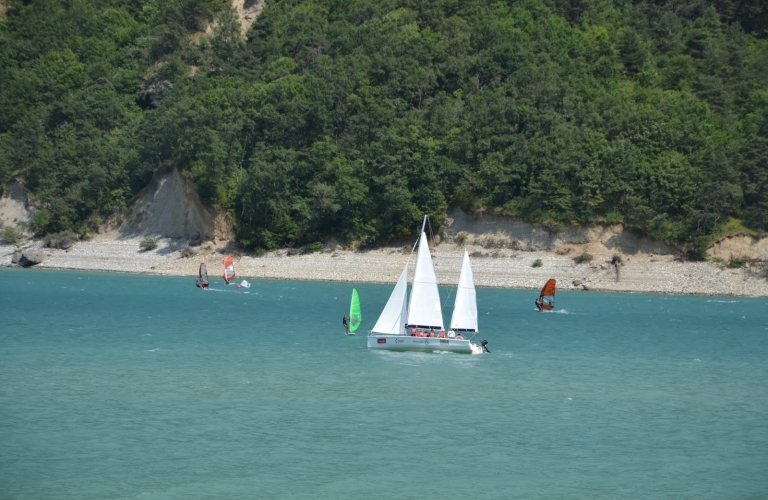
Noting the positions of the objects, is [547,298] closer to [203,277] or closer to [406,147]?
[406,147]

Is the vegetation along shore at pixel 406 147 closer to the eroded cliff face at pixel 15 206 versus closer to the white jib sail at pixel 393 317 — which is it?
the eroded cliff face at pixel 15 206

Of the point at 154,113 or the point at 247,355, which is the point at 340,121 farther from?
the point at 247,355

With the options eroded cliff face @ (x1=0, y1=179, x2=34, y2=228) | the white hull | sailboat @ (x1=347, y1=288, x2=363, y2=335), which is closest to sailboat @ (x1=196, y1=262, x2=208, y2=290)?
eroded cliff face @ (x1=0, y1=179, x2=34, y2=228)

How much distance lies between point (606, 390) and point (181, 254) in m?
59.0

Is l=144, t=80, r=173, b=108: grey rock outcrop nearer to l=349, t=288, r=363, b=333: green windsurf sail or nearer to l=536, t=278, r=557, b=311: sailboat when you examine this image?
l=536, t=278, r=557, b=311: sailboat

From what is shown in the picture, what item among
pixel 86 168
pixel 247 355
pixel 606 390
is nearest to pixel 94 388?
pixel 247 355

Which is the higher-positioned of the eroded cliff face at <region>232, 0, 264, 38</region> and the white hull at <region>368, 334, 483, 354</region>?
the eroded cliff face at <region>232, 0, 264, 38</region>

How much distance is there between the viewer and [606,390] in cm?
4169

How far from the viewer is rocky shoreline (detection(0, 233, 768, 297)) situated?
272 feet

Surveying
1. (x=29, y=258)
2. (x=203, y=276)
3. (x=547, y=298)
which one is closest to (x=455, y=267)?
(x=547, y=298)

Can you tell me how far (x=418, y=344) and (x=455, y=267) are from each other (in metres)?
36.8

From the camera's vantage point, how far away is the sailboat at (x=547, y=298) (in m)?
69.9

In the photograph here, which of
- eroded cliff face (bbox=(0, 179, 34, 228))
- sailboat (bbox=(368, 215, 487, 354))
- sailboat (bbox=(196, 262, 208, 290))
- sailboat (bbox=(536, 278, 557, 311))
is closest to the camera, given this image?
sailboat (bbox=(368, 215, 487, 354))

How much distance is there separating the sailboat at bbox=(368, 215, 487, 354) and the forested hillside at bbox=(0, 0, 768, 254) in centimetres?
3939
